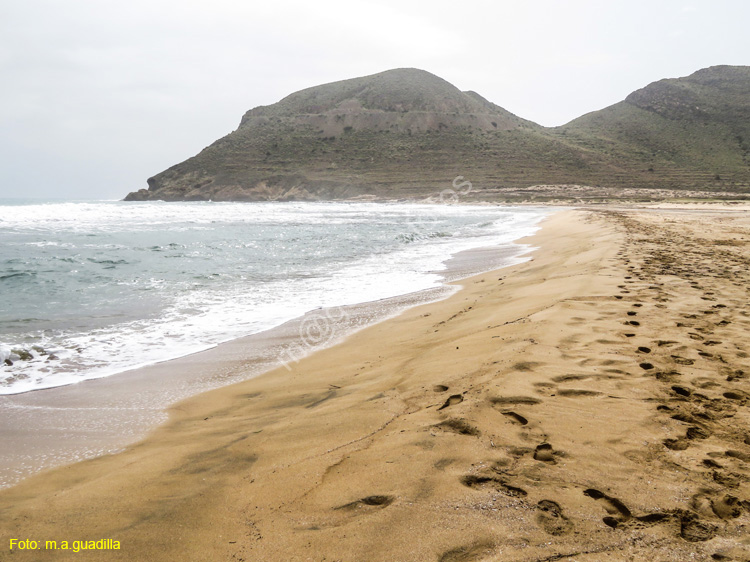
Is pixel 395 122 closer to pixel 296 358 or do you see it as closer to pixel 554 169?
pixel 554 169

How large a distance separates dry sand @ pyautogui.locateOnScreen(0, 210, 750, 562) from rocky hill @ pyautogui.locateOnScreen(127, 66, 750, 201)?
2162 inches

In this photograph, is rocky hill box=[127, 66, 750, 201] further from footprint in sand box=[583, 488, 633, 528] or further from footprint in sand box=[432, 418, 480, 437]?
footprint in sand box=[583, 488, 633, 528]

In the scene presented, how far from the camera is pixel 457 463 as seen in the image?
7.16 feet

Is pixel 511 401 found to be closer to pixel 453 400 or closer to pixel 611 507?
pixel 453 400

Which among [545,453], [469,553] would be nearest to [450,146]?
[545,453]

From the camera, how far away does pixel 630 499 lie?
1889mm

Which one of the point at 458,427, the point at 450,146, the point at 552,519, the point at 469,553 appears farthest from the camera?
the point at 450,146

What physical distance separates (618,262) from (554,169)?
62094 mm

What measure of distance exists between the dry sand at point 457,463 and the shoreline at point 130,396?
0.24m

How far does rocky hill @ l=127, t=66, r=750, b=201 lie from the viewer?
63.4 metres

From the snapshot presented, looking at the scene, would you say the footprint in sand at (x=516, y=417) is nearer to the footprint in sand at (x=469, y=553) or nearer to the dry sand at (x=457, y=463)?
the dry sand at (x=457, y=463)

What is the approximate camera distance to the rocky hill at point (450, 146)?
6344cm

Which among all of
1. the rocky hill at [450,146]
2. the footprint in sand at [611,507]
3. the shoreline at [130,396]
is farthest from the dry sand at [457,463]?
the rocky hill at [450,146]

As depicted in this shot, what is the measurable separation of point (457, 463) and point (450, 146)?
79.1 metres
